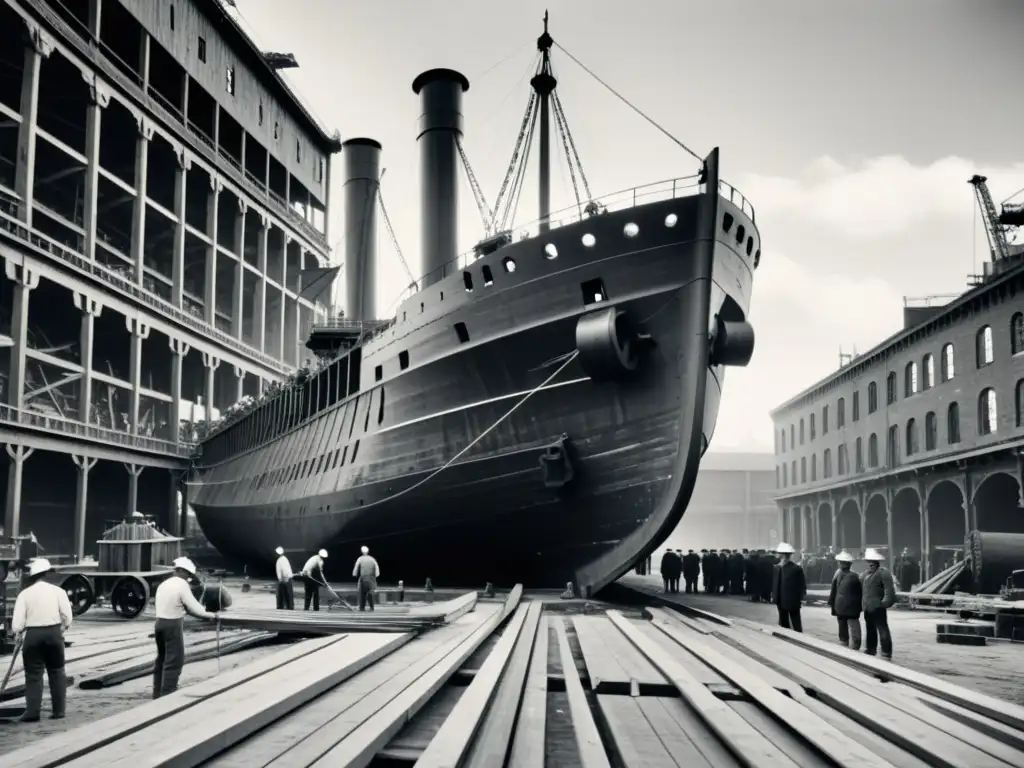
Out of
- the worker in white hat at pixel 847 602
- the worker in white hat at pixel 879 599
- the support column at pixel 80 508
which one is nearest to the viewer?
the worker in white hat at pixel 879 599

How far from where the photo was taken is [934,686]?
6539mm

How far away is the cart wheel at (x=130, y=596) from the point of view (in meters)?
15.1

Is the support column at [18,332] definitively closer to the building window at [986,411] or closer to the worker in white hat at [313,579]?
the worker in white hat at [313,579]

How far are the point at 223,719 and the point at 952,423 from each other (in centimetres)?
3214

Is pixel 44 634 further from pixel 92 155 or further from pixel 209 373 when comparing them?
pixel 209 373

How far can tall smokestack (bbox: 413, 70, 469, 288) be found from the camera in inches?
900

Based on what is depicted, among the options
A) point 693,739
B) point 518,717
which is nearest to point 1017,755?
point 693,739

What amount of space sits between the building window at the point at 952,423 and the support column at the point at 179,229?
108 feet

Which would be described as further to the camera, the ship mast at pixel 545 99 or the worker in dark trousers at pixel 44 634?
the ship mast at pixel 545 99

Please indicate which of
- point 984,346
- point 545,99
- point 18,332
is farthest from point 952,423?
point 18,332

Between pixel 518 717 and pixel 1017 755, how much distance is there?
109 inches

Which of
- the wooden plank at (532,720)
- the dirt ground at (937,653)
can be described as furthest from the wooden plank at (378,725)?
the dirt ground at (937,653)

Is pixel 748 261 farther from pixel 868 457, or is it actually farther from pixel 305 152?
pixel 305 152

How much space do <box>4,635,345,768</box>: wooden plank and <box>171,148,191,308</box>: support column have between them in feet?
124
